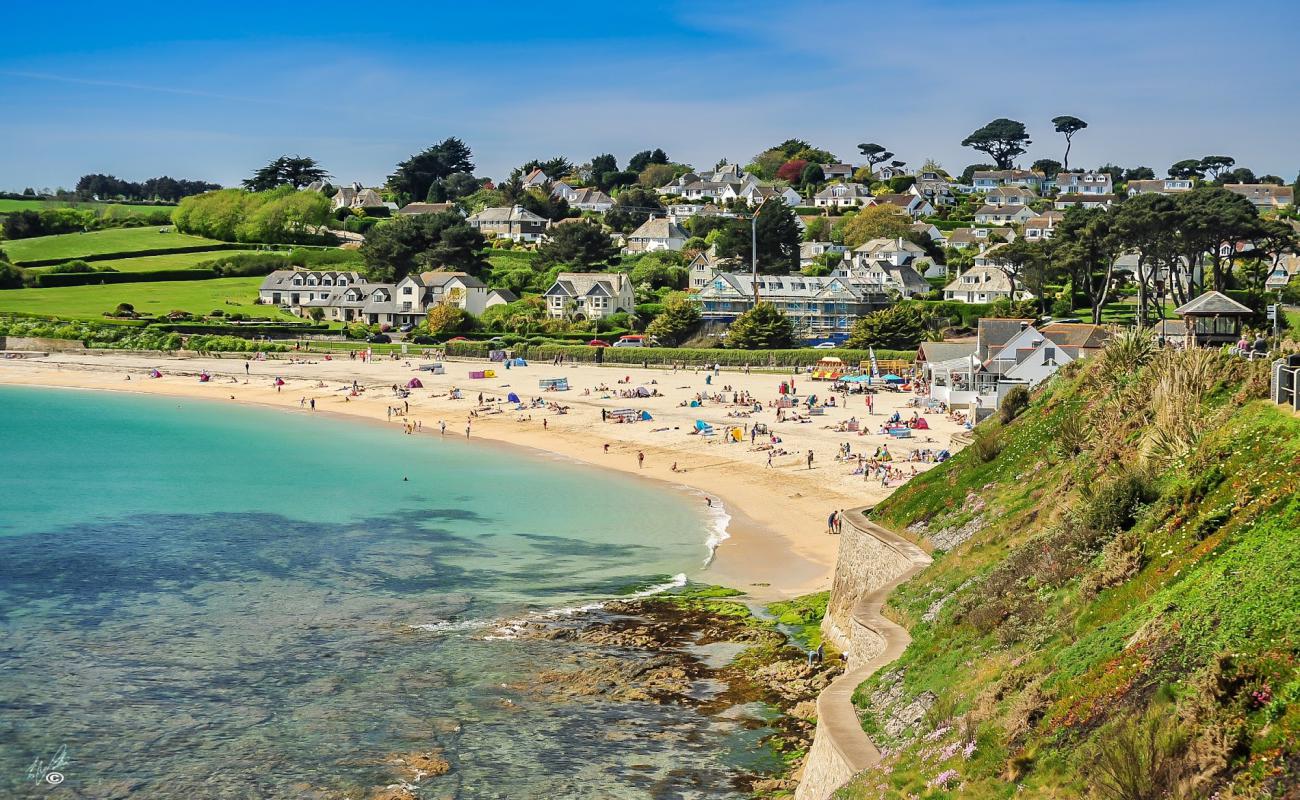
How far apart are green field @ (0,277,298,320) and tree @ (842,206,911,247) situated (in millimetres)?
52466

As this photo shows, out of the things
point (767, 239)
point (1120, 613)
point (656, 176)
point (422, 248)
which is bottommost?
point (1120, 613)

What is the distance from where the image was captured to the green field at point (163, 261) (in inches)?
4589

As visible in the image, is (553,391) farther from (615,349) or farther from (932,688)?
(932,688)

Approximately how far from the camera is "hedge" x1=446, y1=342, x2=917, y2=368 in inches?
2904

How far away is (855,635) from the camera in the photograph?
20.6m

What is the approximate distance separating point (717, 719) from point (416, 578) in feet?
40.1

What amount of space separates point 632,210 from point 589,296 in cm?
5517

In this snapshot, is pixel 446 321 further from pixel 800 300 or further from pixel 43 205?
pixel 43 205

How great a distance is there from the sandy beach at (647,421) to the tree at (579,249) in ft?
93.5

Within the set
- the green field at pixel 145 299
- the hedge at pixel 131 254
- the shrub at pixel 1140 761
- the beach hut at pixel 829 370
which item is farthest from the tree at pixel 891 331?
the hedge at pixel 131 254

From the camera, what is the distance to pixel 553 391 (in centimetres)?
6625

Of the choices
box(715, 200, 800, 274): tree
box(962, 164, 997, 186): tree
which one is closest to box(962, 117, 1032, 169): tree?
box(962, 164, 997, 186): tree

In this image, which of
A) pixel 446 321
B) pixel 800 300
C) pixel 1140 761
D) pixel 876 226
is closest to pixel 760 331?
pixel 800 300

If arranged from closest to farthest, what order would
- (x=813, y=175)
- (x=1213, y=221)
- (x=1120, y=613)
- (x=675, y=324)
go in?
1. (x=1120, y=613)
2. (x=1213, y=221)
3. (x=675, y=324)
4. (x=813, y=175)
